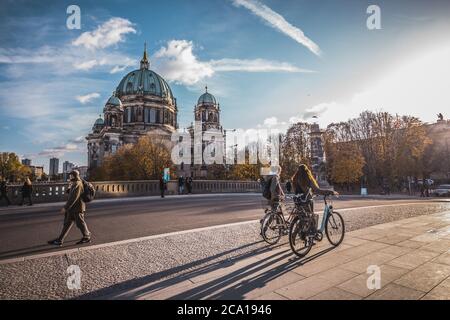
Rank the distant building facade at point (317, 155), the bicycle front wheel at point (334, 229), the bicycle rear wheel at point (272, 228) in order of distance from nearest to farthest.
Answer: the bicycle front wheel at point (334, 229)
the bicycle rear wheel at point (272, 228)
the distant building facade at point (317, 155)

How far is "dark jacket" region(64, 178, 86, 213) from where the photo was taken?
632cm

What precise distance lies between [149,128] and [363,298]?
82.4 m

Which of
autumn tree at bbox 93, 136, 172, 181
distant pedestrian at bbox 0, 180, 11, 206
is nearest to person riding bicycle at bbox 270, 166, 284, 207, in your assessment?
distant pedestrian at bbox 0, 180, 11, 206

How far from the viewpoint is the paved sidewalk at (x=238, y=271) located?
136 inches

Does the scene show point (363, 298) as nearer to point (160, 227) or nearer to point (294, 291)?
point (294, 291)

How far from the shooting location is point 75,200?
638 centimetres

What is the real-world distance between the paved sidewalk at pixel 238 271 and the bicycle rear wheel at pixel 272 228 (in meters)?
0.31

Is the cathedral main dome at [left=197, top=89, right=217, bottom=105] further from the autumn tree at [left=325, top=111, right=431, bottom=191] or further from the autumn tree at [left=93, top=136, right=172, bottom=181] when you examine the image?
the autumn tree at [left=325, top=111, right=431, bottom=191]

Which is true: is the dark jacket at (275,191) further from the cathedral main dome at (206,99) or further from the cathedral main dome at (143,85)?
the cathedral main dome at (206,99)

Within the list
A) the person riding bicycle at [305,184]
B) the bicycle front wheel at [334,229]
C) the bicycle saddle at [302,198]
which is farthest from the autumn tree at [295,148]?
the bicycle saddle at [302,198]

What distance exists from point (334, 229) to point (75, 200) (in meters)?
6.58

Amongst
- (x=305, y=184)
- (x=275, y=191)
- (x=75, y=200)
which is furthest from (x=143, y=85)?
(x=305, y=184)
